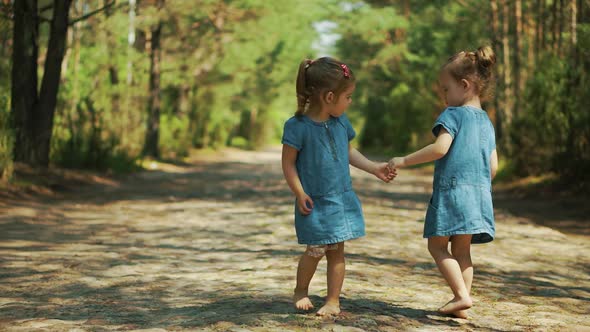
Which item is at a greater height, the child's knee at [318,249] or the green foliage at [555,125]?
the green foliage at [555,125]

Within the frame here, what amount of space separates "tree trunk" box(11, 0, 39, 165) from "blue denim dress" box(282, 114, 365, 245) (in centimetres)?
1051

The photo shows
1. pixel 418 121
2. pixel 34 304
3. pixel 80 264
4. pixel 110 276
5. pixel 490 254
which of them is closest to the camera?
pixel 34 304

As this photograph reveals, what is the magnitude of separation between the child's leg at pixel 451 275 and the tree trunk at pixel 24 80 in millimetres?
10924

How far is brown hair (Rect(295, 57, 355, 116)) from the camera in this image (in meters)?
4.70

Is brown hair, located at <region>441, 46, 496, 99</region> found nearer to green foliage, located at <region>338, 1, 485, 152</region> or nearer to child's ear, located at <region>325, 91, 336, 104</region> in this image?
child's ear, located at <region>325, 91, 336, 104</region>

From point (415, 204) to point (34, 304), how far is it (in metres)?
8.95

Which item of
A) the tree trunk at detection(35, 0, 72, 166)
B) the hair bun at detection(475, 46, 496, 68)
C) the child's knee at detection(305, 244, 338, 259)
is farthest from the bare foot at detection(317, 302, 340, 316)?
the tree trunk at detection(35, 0, 72, 166)

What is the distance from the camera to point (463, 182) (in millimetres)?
4789

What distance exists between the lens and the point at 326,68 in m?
4.69

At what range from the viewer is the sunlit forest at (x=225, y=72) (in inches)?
563

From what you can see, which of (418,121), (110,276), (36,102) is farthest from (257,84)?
(110,276)

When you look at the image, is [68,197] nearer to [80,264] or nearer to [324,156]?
[80,264]

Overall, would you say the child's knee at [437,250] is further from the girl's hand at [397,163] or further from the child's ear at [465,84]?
the child's ear at [465,84]

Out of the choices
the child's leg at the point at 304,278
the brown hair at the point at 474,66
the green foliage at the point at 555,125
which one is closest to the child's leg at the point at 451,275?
the child's leg at the point at 304,278
